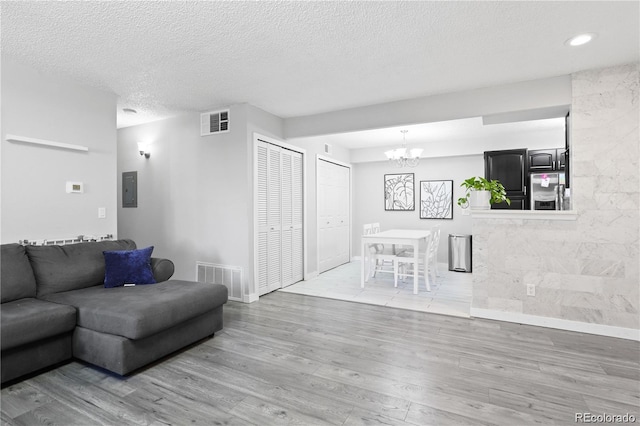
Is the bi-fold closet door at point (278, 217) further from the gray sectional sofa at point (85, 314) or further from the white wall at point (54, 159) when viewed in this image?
the white wall at point (54, 159)

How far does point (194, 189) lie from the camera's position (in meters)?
4.63

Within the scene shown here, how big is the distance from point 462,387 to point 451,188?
16.5 ft

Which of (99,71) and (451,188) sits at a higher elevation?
(99,71)

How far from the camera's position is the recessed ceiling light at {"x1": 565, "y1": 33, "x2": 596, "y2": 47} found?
2564 mm

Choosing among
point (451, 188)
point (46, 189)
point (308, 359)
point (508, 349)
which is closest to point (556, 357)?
point (508, 349)

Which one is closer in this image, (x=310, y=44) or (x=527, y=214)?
(x=310, y=44)

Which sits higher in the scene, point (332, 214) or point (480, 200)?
point (480, 200)

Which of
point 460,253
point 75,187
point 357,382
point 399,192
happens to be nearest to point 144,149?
point 75,187

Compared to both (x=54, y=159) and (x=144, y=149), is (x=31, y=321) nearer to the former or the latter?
(x=54, y=159)

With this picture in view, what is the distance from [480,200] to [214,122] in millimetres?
3536

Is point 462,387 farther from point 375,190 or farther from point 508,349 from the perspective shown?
point 375,190

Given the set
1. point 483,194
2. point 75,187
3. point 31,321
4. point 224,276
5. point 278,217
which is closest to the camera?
point 31,321

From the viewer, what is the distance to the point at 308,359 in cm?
262

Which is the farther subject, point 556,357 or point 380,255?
point 380,255
